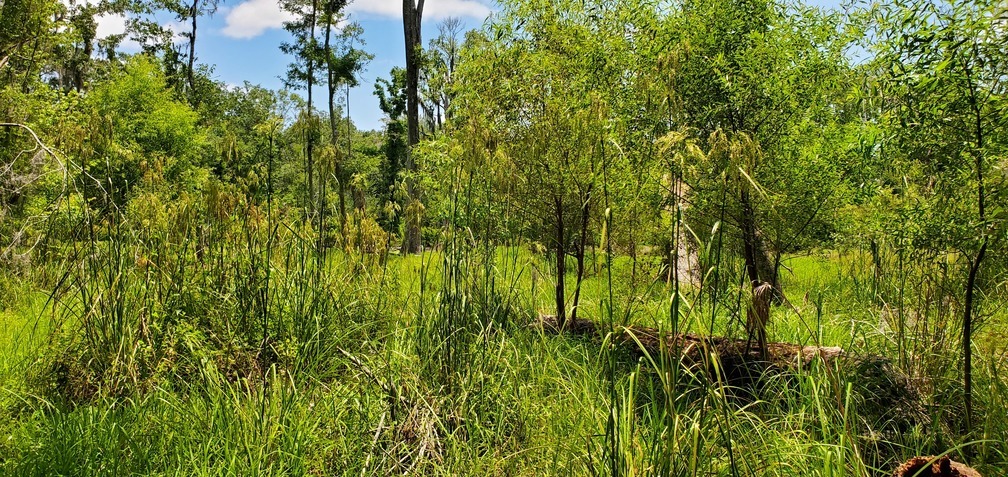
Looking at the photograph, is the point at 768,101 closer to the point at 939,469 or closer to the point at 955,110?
the point at 955,110

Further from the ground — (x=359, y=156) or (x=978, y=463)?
(x=359, y=156)

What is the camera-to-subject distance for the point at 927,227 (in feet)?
9.44

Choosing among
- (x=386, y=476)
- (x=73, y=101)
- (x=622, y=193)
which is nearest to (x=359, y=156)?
(x=73, y=101)

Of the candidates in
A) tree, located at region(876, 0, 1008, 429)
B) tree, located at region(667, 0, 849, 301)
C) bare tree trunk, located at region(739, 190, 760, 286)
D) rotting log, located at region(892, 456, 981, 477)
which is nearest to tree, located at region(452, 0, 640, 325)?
tree, located at region(667, 0, 849, 301)

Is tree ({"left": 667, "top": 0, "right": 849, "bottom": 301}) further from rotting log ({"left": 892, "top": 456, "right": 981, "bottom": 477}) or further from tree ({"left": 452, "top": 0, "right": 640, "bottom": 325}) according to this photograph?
rotting log ({"left": 892, "top": 456, "right": 981, "bottom": 477})

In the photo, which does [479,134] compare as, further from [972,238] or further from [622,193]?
[972,238]

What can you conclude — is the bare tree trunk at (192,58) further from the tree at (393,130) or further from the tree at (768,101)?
the tree at (768,101)

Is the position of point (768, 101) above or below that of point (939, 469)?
above

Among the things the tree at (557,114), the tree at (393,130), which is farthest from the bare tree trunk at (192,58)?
the tree at (557,114)

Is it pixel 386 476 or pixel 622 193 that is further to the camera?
pixel 622 193

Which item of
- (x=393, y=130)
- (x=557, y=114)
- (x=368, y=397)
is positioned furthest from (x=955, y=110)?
(x=393, y=130)

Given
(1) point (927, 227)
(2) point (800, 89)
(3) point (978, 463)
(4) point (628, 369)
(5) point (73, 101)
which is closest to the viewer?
(3) point (978, 463)

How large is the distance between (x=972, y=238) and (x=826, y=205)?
227cm

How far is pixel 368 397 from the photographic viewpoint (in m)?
2.96
